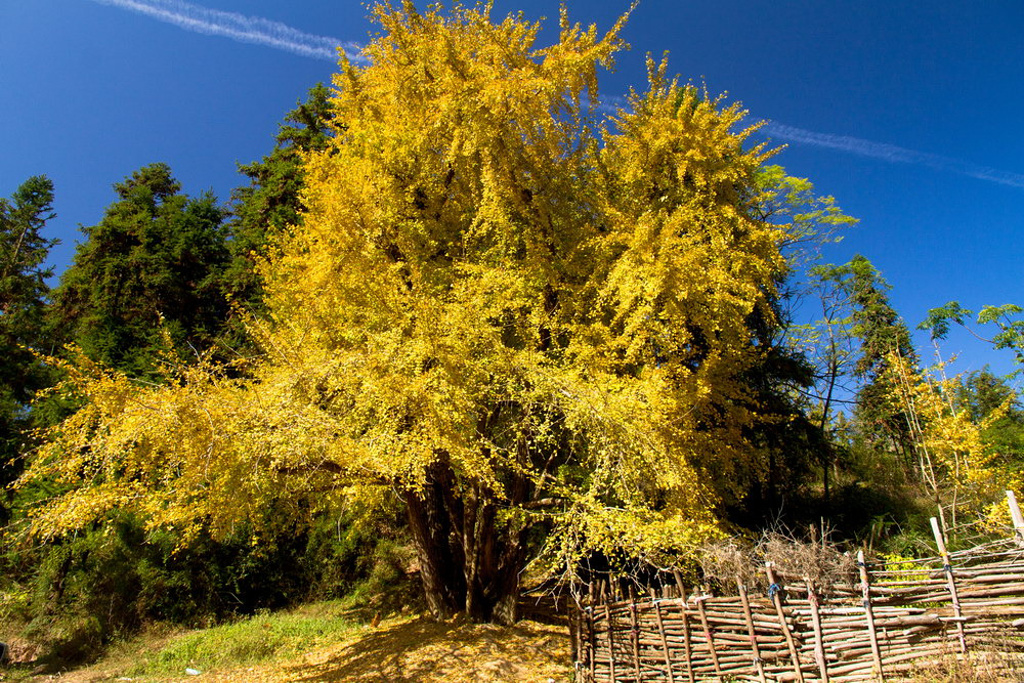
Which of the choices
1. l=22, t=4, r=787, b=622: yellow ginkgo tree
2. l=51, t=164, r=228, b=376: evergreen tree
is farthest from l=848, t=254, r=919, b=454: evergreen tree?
l=51, t=164, r=228, b=376: evergreen tree

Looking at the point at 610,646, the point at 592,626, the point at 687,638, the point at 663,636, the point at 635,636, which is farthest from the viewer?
the point at 592,626

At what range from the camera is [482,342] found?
6320 mm

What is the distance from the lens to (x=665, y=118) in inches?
333

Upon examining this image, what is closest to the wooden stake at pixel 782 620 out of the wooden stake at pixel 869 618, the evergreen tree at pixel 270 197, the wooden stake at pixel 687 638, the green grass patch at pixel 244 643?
the wooden stake at pixel 869 618

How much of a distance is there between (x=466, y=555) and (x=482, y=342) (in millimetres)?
3973

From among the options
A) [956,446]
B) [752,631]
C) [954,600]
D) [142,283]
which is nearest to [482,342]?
[752,631]

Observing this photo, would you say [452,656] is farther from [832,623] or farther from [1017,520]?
[1017,520]

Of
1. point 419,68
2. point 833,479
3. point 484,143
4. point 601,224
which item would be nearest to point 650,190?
point 601,224

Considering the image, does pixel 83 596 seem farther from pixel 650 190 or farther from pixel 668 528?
pixel 650 190

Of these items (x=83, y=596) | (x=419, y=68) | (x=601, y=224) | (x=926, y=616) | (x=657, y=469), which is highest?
(x=419, y=68)

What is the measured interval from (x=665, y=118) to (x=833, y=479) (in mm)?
12120

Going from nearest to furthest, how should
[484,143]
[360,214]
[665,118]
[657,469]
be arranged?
[657,469] < [484,143] < [360,214] < [665,118]

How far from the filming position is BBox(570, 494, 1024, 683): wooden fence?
11.7ft

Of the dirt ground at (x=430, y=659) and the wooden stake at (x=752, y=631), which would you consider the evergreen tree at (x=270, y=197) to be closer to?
the dirt ground at (x=430, y=659)
